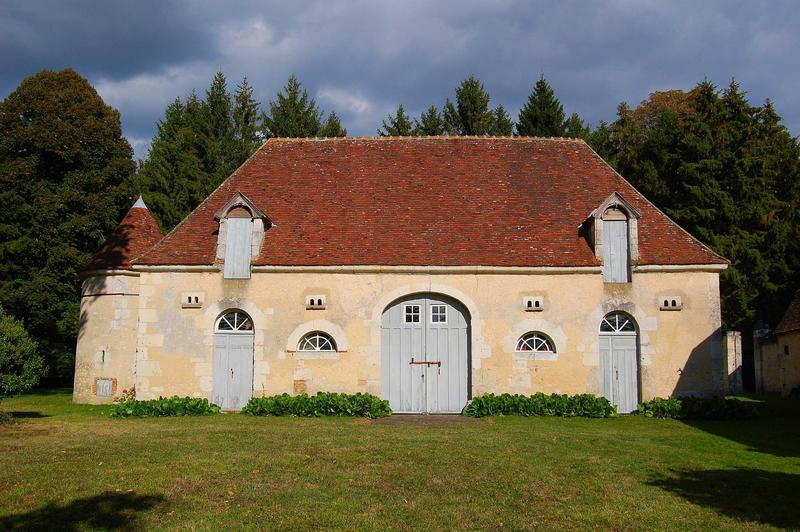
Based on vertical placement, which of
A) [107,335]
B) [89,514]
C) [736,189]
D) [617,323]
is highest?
[736,189]

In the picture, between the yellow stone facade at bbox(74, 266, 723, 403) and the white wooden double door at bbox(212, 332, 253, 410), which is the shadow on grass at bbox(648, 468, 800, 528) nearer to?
the yellow stone facade at bbox(74, 266, 723, 403)

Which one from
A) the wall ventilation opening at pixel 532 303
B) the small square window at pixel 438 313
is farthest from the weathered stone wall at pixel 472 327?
the small square window at pixel 438 313

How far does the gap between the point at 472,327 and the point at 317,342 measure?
4.11 meters

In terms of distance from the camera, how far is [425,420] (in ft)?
50.6

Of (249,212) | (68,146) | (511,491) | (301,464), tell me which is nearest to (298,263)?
A: (249,212)

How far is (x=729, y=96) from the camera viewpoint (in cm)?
2992

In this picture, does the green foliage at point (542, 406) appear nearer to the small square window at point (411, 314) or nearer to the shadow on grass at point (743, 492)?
the small square window at point (411, 314)

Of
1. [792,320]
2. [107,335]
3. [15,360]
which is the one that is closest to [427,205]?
[107,335]

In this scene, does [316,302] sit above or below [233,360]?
above

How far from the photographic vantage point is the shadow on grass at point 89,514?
6.73 metres

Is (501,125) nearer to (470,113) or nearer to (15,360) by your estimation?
(470,113)

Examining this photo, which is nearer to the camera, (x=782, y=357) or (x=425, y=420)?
(x=425, y=420)

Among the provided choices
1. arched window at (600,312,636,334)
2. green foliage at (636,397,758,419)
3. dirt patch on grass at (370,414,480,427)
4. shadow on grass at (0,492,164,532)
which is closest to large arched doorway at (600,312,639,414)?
arched window at (600,312,636,334)

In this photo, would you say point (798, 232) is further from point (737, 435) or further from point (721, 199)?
point (737, 435)
